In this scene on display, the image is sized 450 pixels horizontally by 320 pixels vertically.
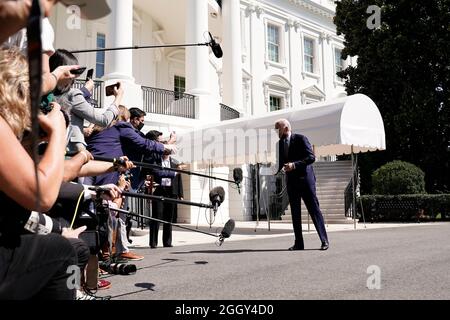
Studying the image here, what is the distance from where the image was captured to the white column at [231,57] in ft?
70.3

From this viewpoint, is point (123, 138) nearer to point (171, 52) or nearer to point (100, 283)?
point (100, 283)

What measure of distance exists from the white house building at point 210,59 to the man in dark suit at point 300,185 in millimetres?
6212

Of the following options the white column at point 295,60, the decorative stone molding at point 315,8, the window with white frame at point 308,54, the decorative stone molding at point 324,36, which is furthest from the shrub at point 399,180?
the decorative stone molding at point 315,8

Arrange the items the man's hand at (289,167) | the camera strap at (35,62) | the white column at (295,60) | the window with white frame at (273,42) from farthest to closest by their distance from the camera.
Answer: the white column at (295,60) → the window with white frame at (273,42) → the man's hand at (289,167) → the camera strap at (35,62)

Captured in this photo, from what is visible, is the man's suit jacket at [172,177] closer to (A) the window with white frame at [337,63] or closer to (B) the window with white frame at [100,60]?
(B) the window with white frame at [100,60]

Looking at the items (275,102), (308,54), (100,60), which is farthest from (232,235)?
(308,54)

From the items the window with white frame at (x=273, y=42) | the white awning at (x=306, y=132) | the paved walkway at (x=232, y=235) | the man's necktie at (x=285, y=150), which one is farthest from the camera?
the window with white frame at (x=273, y=42)

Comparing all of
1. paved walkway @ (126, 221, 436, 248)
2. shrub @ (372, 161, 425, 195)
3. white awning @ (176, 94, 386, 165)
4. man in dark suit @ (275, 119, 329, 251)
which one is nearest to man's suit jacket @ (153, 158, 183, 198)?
paved walkway @ (126, 221, 436, 248)

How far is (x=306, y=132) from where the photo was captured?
39.8 ft

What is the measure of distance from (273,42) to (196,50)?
10676 millimetres

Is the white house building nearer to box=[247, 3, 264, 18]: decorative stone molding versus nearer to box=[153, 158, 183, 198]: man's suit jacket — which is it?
box=[247, 3, 264, 18]: decorative stone molding

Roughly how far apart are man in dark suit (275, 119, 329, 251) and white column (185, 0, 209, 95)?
1177cm

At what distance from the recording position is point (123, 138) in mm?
5008
